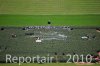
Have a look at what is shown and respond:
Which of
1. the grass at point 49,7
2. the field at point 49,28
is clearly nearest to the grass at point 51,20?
the field at point 49,28

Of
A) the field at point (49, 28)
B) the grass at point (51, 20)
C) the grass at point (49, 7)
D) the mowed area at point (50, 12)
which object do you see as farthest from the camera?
the grass at point (49, 7)

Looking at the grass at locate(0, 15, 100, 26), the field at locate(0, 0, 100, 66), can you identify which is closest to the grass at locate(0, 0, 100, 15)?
the field at locate(0, 0, 100, 66)

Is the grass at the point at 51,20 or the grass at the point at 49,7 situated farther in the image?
the grass at the point at 49,7

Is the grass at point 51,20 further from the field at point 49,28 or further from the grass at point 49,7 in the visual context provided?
the grass at point 49,7

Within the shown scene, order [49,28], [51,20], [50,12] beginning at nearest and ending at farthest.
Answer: [49,28] → [51,20] → [50,12]

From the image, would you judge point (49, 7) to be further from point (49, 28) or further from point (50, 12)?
point (49, 28)

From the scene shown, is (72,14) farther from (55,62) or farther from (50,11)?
(55,62)

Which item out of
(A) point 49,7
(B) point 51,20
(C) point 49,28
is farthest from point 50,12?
(C) point 49,28

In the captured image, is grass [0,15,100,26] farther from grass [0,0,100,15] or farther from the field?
grass [0,0,100,15]

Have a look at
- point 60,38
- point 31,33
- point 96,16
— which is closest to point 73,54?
point 60,38
